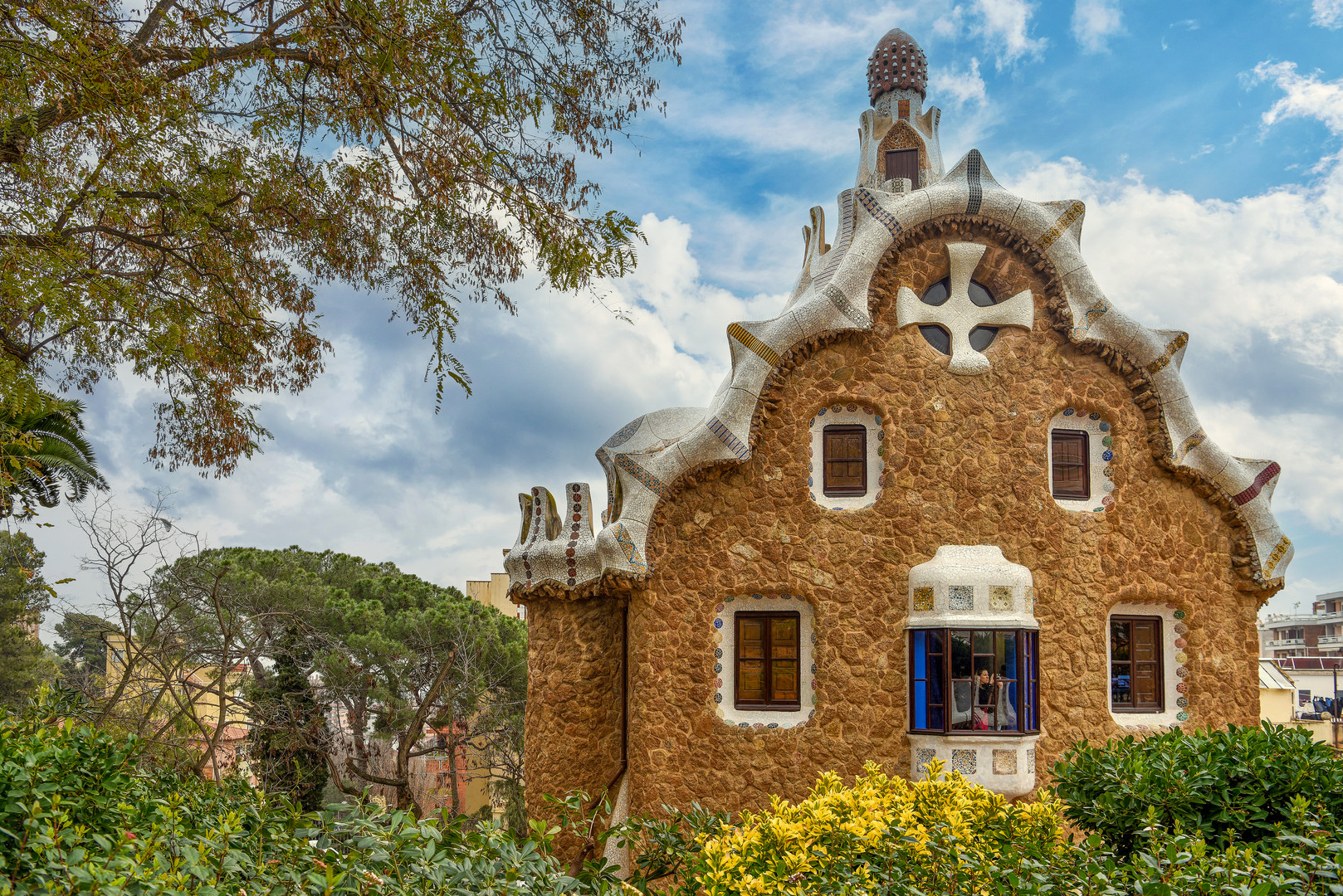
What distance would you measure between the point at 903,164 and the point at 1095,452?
463 cm

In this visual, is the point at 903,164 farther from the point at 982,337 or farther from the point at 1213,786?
the point at 1213,786

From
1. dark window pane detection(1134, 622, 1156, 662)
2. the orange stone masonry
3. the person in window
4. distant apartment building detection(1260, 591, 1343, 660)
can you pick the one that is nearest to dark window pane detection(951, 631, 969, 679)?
the person in window

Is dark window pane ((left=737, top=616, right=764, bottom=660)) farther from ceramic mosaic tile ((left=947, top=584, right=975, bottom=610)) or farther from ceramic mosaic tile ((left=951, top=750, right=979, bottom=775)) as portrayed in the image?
ceramic mosaic tile ((left=951, top=750, right=979, bottom=775))

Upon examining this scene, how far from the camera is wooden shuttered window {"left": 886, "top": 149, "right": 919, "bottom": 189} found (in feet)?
38.6

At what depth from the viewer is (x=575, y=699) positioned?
942 cm

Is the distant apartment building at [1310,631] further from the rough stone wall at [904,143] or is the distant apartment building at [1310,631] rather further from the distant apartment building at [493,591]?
the rough stone wall at [904,143]

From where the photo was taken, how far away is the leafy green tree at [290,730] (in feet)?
44.6

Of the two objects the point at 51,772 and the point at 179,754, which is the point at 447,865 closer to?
the point at 51,772

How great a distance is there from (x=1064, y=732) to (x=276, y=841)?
7874 millimetres

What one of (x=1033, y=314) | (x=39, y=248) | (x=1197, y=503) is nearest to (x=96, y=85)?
(x=39, y=248)

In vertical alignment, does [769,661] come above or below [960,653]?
below

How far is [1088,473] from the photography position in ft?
30.5

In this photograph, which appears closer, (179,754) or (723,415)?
(723,415)

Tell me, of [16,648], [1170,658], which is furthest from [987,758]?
[16,648]
